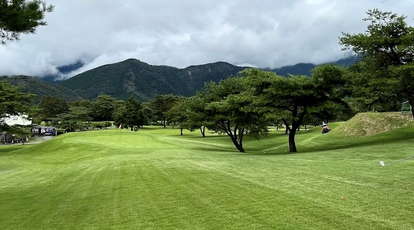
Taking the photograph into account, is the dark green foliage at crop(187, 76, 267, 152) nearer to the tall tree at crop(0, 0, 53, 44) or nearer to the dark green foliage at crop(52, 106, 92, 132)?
the tall tree at crop(0, 0, 53, 44)

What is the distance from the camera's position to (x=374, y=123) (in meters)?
31.6

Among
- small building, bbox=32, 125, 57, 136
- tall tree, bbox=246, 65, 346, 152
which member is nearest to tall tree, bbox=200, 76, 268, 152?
tall tree, bbox=246, 65, 346, 152

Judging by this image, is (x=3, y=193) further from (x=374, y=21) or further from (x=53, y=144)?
(x=53, y=144)

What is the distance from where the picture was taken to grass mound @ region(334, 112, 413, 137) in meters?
29.5

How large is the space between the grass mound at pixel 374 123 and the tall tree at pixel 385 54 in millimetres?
7132

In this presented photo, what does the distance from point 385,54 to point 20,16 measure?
2288cm

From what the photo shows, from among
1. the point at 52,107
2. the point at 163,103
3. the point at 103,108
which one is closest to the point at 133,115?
the point at 163,103

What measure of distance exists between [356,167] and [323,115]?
15.3 meters

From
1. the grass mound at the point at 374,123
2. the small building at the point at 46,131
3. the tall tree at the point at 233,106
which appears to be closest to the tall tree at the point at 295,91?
the tall tree at the point at 233,106

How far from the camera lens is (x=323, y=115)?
2605 cm

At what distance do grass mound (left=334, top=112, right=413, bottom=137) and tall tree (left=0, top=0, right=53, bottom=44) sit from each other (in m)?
29.5

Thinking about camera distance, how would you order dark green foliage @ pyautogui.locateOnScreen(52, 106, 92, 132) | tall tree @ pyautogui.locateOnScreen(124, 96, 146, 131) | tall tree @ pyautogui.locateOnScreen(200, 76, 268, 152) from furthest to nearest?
dark green foliage @ pyautogui.locateOnScreen(52, 106, 92, 132) → tall tree @ pyautogui.locateOnScreen(124, 96, 146, 131) → tall tree @ pyautogui.locateOnScreen(200, 76, 268, 152)

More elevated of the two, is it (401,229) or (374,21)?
(374,21)

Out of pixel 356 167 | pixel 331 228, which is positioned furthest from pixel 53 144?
pixel 331 228
